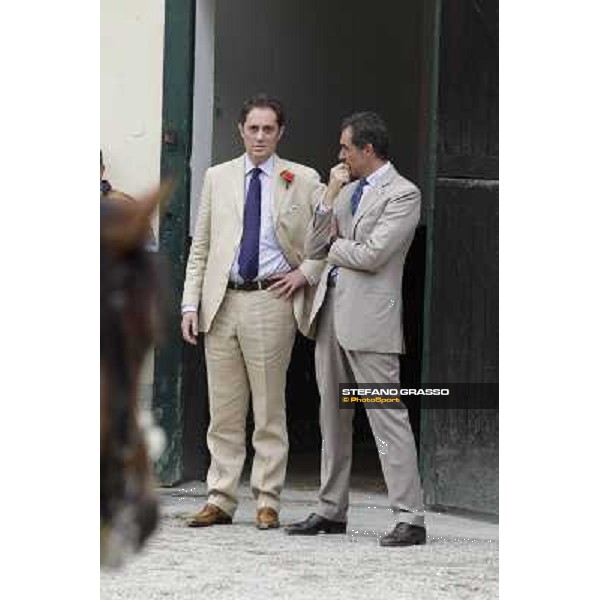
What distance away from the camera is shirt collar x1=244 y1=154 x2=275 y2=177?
23.3 feet

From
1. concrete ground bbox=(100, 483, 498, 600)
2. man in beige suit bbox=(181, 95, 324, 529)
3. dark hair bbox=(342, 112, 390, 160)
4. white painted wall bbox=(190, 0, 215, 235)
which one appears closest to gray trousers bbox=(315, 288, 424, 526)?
concrete ground bbox=(100, 483, 498, 600)

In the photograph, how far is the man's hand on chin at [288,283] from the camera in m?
7.03

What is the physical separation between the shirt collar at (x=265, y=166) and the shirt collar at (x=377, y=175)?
1.79ft

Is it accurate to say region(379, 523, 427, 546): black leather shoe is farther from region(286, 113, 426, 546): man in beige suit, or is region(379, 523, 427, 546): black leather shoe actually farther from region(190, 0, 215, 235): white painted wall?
region(190, 0, 215, 235): white painted wall

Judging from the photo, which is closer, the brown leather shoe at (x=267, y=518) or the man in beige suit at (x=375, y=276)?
the man in beige suit at (x=375, y=276)

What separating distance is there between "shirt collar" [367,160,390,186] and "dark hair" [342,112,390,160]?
0.03 m

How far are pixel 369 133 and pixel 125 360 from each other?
4681mm

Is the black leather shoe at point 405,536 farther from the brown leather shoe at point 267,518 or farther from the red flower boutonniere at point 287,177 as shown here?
the red flower boutonniere at point 287,177

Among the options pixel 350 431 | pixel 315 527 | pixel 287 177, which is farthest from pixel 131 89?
pixel 315 527

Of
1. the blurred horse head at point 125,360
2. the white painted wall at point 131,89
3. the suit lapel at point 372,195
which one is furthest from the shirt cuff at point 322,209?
the blurred horse head at point 125,360
